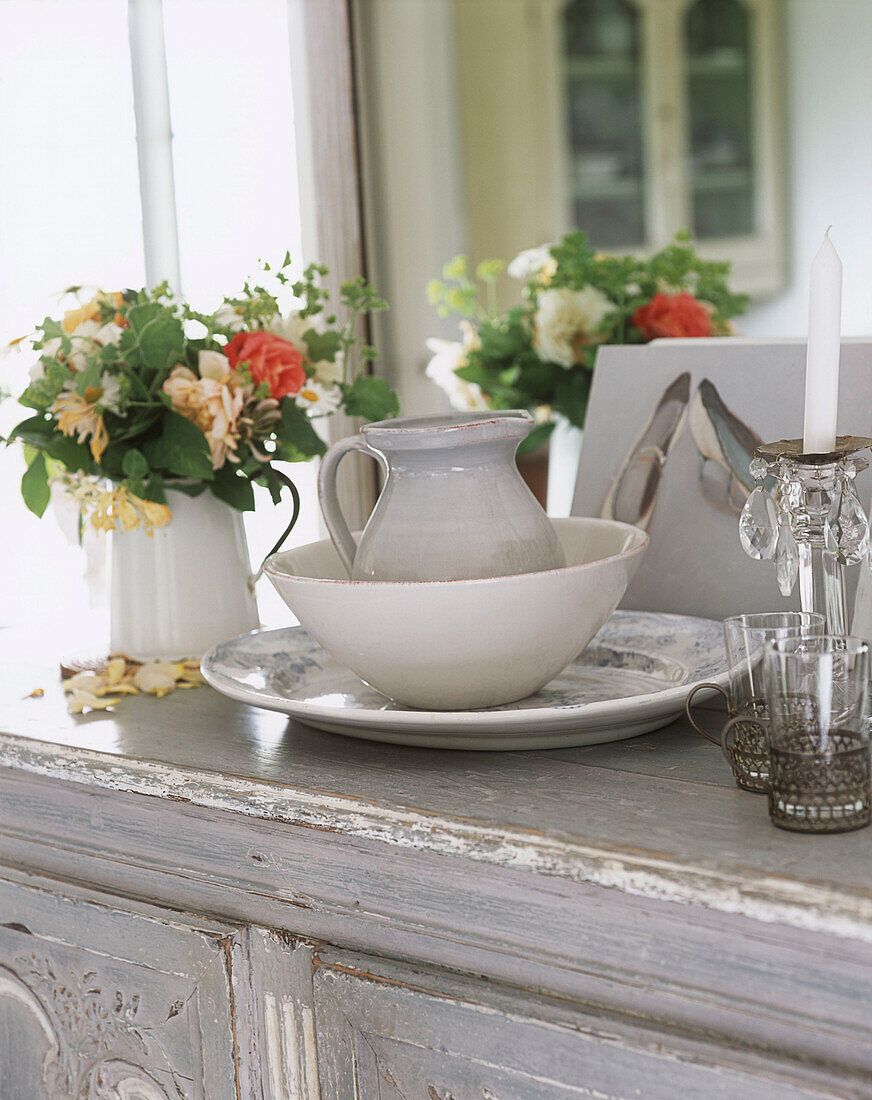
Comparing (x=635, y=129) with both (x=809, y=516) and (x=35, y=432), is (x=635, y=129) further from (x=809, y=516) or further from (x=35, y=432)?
(x=809, y=516)

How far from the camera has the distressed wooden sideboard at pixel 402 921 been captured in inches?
18.0

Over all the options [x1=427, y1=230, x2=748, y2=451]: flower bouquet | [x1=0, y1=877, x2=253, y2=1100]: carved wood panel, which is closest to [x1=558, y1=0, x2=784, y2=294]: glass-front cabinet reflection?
[x1=427, y1=230, x2=748, y2=451]: flower bouquet

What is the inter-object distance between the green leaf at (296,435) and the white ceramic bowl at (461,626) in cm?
24

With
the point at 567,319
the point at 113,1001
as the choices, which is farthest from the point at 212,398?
the point at 567,319

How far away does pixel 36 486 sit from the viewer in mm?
886

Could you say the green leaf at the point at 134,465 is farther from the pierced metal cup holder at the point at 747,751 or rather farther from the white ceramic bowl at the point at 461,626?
the pierced metal cup holder at the point at 747,751

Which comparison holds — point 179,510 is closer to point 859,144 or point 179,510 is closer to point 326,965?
point 326,965

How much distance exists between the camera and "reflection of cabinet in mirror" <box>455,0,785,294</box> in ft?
10.4

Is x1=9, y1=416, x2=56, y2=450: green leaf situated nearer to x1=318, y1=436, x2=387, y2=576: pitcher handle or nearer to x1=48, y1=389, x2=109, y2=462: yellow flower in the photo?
x1=48, y1=389, x2=109, y2=462: yellow flower

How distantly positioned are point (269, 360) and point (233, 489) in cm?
10

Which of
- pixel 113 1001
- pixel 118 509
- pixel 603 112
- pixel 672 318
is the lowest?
pixel 113 1001

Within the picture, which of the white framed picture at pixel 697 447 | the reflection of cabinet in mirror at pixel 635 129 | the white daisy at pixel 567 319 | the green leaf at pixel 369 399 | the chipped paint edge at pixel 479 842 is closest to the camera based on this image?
the chipped paint edge at pixel 479 842

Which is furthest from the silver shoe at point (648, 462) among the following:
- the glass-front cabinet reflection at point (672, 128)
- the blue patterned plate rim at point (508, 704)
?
the glass-front cabinet reflection at point (672, 128)

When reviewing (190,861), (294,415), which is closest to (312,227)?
(294,415)
